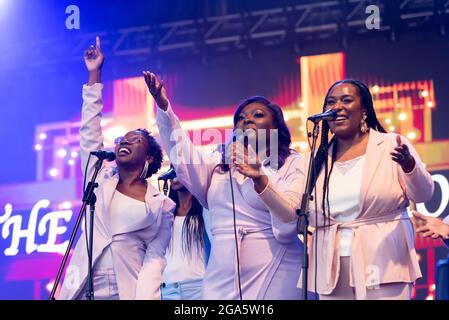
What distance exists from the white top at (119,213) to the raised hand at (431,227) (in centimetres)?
152

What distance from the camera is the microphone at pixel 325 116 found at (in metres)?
3.42

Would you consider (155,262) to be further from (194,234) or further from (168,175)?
(168,175)

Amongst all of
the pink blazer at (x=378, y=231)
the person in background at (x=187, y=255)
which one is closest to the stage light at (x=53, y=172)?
the person in background at (x=187, y=255)

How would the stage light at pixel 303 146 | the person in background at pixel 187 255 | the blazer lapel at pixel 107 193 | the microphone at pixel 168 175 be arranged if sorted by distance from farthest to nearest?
the stage light at pixel 303 146, the microphone at pixel 168 175, the person in background at pixel 187 255, the blazer lapel at pixel 107 193

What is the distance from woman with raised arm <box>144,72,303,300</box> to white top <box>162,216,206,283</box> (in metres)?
0.62

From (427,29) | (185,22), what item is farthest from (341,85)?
(185,22)

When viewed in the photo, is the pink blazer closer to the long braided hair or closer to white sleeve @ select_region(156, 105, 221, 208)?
white sleeve @ select_region(156, 105, 221, 208)

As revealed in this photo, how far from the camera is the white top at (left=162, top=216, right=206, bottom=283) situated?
4.44 metres

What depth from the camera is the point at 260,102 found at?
4.01m

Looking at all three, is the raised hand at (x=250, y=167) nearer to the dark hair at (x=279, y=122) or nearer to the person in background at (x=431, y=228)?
the dark hair at (x=279, y=122)

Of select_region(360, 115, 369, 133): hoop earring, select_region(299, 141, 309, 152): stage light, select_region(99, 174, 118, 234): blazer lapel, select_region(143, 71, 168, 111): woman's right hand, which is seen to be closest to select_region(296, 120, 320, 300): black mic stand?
select_region(360, 115, 369, 133): hoop earring

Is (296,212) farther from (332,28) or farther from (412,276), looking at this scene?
(332,28)

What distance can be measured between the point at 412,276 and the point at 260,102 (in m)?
1.21
